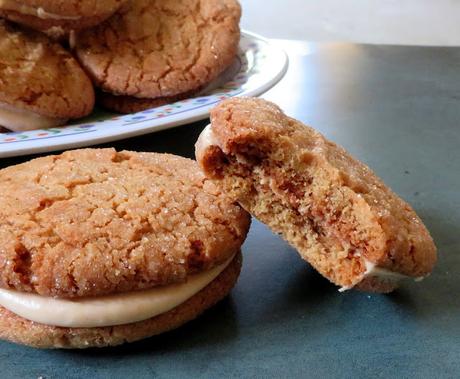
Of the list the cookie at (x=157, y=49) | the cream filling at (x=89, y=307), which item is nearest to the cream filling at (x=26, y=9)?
the cookie at (x=157, y=49)

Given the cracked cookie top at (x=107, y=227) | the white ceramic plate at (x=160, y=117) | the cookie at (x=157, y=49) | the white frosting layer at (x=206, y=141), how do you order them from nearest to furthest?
the cracked cookie top at (x=107, y=227)
the white frosting layer at (x=206, y=141)
the white ceramic plate at (x=160, y=117)
the cookie at (x=157, y=49)

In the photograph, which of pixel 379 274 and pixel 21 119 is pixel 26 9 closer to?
pixel 21 119

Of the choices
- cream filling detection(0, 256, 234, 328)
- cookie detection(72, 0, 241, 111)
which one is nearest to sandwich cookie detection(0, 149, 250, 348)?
cream filling detection(0, 256, 234, 328)

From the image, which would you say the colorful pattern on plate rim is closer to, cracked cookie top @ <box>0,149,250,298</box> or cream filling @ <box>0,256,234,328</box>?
cracked cookie top @ <box>0,149,250,298</box>

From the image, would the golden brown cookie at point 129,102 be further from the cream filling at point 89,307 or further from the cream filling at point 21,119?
the cream filling at point 89,307

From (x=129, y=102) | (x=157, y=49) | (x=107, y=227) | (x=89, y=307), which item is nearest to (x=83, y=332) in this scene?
(x=89, y=307)

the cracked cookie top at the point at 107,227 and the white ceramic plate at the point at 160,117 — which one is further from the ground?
the cracked cookie top at the point at 107,227

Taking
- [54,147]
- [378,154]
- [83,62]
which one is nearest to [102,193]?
[54,147]

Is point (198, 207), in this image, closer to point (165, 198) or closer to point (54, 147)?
point (165, 198)
